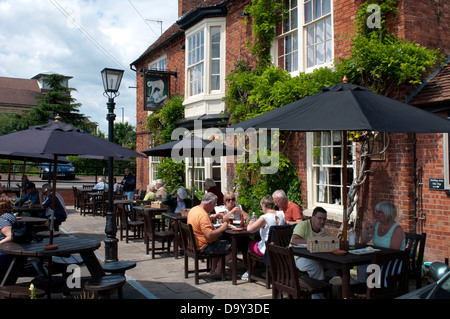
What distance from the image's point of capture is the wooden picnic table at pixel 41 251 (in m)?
5.11

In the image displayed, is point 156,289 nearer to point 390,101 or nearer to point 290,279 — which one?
point 290,279

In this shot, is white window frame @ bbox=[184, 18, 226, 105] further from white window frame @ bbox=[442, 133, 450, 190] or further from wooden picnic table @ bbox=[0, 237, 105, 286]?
wooden picnic table @ bbox=[0, 237, 105, 286]

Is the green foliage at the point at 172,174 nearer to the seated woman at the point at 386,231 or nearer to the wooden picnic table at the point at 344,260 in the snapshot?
the seated woman at the point at 386,231

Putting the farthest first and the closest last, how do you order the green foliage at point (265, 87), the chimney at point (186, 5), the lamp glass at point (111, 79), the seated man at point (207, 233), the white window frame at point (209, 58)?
the chimney at point (186, 5), the white window frame at point (209, 58), the green foliage at point (265, 87), the lamp glass at point (111, 79), the seated man at point (207, 233)

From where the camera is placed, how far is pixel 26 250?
5.14 metres

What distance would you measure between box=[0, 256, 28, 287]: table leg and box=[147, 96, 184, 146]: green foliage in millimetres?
10398

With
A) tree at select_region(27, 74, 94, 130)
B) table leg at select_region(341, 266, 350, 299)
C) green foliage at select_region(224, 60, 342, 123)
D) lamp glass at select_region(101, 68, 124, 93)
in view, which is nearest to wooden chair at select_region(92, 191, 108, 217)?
green foliage at select_region(224, 60, 342, 123)

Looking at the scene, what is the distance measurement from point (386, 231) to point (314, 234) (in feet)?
2.99

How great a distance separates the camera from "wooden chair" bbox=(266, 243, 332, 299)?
15.0 feet

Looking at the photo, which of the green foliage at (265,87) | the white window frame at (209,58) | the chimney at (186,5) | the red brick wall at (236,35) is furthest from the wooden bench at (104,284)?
the chimney at (186,5)

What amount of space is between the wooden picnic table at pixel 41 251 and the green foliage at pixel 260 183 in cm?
531

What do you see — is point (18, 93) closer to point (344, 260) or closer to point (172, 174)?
point (172, 174)

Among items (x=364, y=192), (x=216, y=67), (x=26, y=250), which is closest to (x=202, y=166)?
(x=216, y=67)

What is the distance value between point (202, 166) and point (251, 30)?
489 cm
